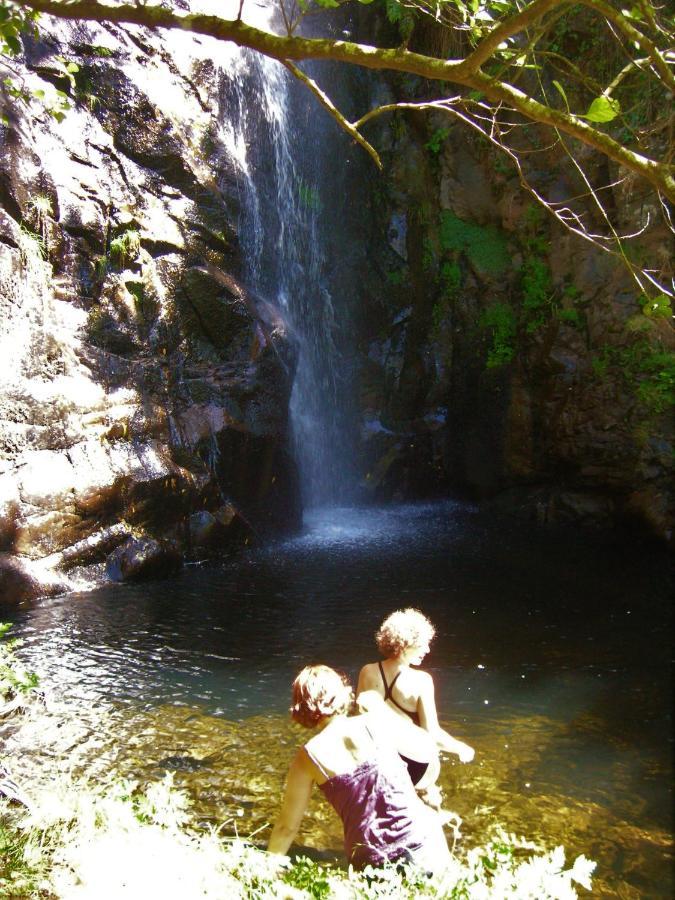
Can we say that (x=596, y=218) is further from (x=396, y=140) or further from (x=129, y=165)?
(x=129, y=165)

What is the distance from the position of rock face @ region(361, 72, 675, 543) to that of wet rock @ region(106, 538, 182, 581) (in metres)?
5.67

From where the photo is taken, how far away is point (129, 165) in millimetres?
10789

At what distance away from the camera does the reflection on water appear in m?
4.13

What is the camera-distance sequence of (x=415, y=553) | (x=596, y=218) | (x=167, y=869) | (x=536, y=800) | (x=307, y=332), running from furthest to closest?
1. (x=307, y=332)
2. (x=596, y=218)
3. (x=415, y=553)
4. (x=536, y=800)
5. (x=167, y=869)

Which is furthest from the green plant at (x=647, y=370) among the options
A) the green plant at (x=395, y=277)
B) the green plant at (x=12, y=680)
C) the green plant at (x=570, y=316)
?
the green plant at (x=12, y=680)

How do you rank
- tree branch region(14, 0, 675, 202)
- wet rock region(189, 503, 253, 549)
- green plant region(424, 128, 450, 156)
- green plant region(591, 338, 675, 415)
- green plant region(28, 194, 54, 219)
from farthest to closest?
green plant region(424, 128, 450, 156) → green plant region(591, 338, 675, 415) → wet rock region(189, 503, 253, 549) → green plant region(28, 194, 54, 219) → tree branch region(14, 0, 675, 202)

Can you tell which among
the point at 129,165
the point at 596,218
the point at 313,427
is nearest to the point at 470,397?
the point at 313,427

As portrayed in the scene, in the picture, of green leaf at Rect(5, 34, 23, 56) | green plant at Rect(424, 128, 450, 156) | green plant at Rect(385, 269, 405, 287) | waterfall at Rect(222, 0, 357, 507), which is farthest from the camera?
green plant at Rect(385, 269, 405, 287)

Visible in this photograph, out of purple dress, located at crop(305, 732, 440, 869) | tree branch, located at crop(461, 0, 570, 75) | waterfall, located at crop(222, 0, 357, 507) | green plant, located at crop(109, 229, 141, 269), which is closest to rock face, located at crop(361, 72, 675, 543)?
waterfall, located at crop(222, 0, 357, 507)

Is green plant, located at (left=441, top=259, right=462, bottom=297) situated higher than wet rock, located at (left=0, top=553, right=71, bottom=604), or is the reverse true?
green plant, located at (left=441, top=259, right=462, bottom=297)

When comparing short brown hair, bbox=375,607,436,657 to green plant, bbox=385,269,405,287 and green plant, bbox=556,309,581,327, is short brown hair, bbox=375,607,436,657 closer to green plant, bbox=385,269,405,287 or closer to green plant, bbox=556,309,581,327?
green plant, bbox=556,309,581,327

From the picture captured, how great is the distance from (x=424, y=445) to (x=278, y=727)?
995 cm

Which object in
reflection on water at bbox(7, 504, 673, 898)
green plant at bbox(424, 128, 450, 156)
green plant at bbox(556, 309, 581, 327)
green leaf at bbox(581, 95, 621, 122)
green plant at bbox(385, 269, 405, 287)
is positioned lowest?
reflection on water at bbox(7, 504, 673, 898)

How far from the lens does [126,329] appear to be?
10312 millimetres
